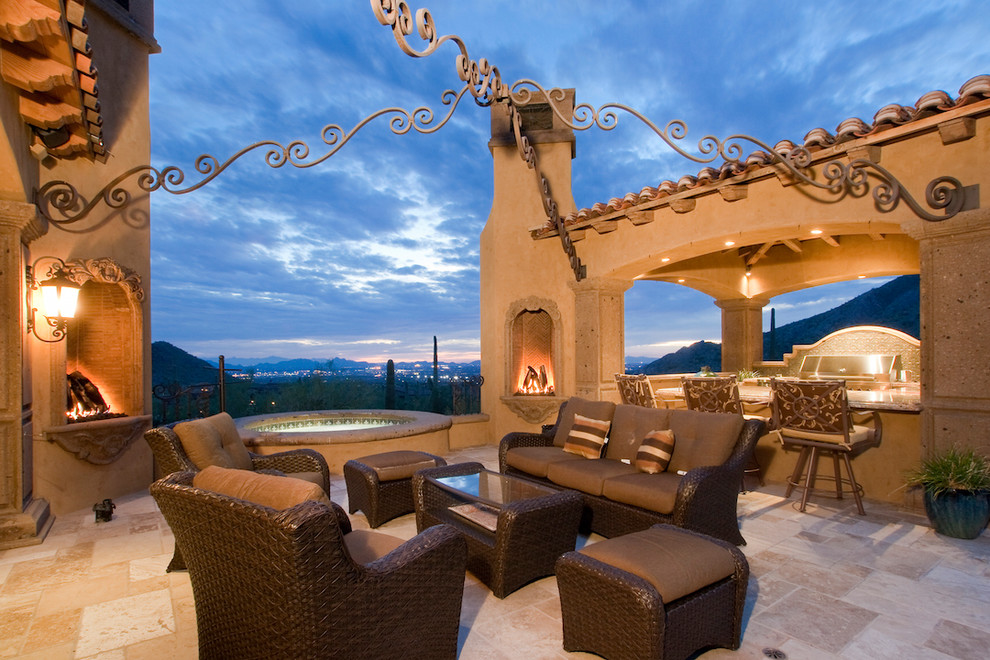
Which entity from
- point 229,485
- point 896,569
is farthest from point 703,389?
point 229,485

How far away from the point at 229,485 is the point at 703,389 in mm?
4359

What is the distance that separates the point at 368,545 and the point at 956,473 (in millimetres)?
4166

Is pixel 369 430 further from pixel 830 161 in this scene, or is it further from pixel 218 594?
pixel 830 161

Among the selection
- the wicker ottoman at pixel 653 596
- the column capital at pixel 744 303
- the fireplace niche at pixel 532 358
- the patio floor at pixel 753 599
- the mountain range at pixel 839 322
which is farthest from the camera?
the mountain range at pixel 839 322

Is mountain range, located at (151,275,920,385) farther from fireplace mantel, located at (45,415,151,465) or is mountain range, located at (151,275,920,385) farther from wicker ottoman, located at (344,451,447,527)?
wicker ottoman, located at (344,451,447,527)

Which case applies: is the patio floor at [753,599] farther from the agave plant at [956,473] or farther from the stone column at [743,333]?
the stone column at [743,333]

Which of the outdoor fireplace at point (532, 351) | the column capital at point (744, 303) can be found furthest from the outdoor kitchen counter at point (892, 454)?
the column capital at point (744, 303)

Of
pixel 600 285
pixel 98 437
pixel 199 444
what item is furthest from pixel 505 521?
pixel 600 285

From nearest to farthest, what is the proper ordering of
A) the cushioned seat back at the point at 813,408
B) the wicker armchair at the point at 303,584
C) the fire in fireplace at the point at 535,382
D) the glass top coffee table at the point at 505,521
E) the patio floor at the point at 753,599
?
the wicker armchair at the point at 303,584 < the patio floor at the point at 753,599 < the glass top coffee table at the point at 505,521 < the cushioned seat back at the point at 813,408 < the fire in fireplace at the point at 535,382

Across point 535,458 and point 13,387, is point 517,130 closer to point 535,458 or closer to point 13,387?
point 535,458

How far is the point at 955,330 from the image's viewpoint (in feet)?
13.2

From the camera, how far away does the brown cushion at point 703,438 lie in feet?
11.7

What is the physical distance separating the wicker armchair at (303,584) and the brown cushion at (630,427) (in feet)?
7.70

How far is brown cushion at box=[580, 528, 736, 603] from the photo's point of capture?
6.86 ft
